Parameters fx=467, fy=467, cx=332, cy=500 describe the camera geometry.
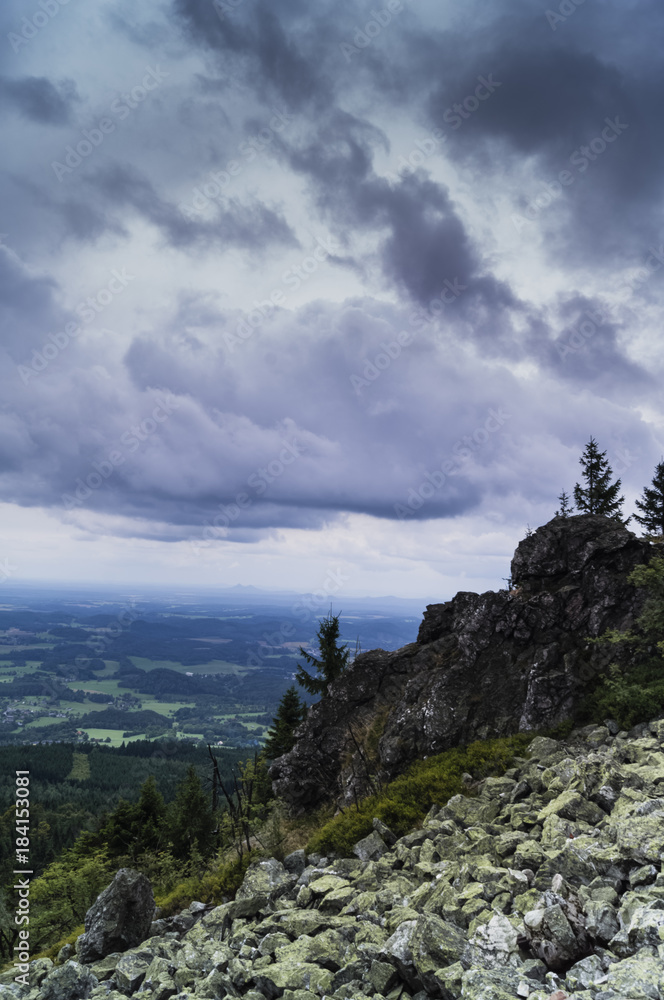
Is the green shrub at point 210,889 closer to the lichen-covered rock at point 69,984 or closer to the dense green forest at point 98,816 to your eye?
the lichen-covered rock at point 69,984

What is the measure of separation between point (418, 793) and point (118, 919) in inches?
467

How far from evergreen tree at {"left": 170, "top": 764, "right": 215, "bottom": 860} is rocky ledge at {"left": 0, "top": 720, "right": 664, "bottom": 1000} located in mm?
36100

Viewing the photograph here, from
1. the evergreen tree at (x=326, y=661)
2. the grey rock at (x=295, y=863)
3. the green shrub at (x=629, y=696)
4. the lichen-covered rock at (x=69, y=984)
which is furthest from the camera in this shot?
the evergreen tree at (x=326, y=661)

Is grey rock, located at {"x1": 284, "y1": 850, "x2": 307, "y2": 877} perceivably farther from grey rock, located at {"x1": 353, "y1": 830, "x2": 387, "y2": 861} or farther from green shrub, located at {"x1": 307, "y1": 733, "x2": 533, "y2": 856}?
grey rock, located at {"x1": 353, "y1": 830, "x2": 387, "y2": 861}

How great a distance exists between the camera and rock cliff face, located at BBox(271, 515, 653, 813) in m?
25.6

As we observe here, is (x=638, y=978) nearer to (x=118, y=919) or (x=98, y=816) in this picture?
(x=118, y=919)

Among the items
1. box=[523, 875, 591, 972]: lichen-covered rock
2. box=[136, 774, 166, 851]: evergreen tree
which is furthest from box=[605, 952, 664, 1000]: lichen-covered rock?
box=[136, 774, 166, 851]: evergreen tree

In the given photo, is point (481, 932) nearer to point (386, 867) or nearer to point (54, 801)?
point (386, 867)

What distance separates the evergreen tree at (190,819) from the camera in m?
45.8

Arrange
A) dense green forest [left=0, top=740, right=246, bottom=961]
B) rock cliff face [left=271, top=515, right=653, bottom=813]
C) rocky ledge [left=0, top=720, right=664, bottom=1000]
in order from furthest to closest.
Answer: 1. dense green forest [left=0, top=740, right=246, bottom=961]
2. rock cliff face [left=271, top=515, right=653, bottom=813]
3. rocky ledge [left=0, top=720, right=664, bottom=1000]

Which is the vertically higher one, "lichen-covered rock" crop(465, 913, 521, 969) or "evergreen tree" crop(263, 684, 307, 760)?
"lichen-covered rock" crop(465, 913, 521, 969)

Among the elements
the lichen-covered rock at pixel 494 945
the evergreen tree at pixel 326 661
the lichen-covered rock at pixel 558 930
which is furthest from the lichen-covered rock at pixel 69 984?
the evergreen tree at pixel 326 661

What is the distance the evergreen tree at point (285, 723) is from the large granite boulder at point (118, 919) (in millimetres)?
35585

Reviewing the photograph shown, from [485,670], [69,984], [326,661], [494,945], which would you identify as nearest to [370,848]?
[494,945]
